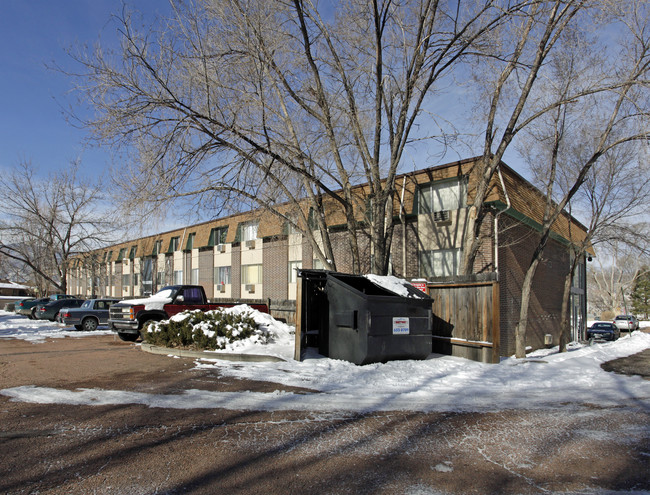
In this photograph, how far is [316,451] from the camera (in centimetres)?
462

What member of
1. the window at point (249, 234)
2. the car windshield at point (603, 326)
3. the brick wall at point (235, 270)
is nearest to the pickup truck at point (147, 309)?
the window at point (249, 234)

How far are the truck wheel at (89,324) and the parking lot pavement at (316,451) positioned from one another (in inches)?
615

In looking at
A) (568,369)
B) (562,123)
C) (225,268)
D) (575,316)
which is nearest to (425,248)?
(562,123)

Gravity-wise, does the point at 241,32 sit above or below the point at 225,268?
above

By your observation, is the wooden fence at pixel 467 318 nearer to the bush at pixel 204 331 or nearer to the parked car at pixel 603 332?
the bush at pixel 204 331

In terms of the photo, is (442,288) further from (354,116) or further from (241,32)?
(241,32)

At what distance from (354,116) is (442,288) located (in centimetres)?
586

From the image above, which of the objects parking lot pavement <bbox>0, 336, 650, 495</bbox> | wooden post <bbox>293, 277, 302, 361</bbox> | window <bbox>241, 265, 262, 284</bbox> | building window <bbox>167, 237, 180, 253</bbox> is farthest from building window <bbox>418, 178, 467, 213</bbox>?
building window <bbox>167, 237, 180, 253</bbox>

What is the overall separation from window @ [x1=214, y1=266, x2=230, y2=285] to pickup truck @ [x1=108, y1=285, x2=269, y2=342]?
587 inches

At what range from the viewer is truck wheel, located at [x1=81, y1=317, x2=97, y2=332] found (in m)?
20.7

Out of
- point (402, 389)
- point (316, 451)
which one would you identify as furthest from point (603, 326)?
point (316, 451)

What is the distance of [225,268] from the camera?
3112 centimetres

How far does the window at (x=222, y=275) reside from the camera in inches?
1218

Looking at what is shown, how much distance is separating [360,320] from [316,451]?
4.55 meters
